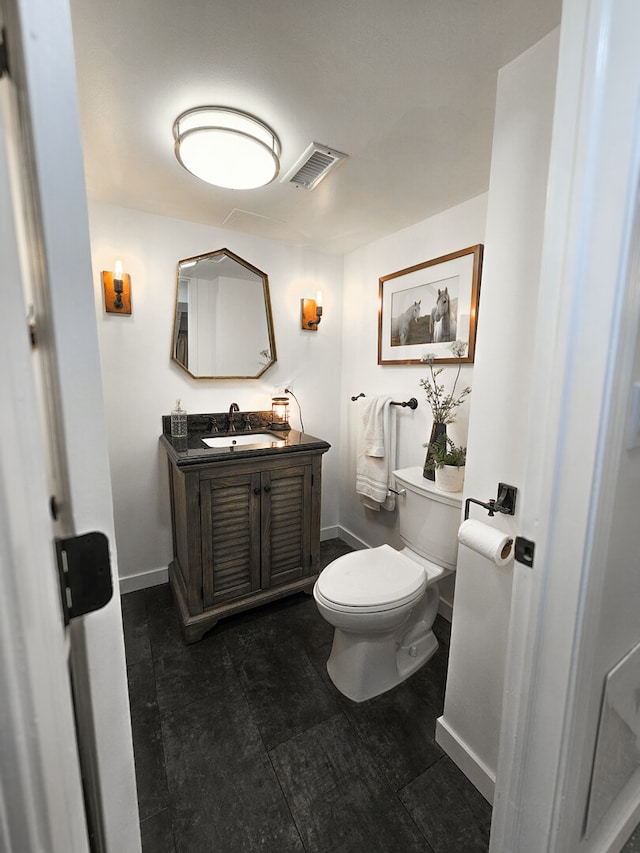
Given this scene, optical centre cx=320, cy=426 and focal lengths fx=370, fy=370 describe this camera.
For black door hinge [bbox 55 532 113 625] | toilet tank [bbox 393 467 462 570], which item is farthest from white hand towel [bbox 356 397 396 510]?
black door hinge [bbox 55 532 113 625]

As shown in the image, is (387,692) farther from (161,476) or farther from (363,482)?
(161,476)

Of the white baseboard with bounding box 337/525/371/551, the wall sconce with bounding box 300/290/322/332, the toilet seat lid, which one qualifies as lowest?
the white baseboard with bounding box 337/525/371/551

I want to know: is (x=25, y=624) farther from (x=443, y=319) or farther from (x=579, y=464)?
(x=443, y=319)

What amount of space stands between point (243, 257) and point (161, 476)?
1.41 m

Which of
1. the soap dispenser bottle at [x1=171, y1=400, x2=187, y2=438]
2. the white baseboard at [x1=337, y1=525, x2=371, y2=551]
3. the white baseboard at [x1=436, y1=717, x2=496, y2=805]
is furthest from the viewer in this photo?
the white baseboard at [x1=337, y1=525, x2=371, y2=551]

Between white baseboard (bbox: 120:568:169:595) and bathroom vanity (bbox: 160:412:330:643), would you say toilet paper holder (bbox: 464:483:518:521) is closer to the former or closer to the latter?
bathroom vanity (bbox: 160:412:330:643)

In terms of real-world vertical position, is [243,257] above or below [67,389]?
above

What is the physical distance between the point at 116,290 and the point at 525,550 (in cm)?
210

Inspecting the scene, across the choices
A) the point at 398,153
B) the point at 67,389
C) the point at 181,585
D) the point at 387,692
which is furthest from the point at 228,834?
the point at 398,153

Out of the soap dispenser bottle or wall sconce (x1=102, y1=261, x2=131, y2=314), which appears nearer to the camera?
wall sconce (x1=102, y1=261, x2=131, y2=314)

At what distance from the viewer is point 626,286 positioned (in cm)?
66

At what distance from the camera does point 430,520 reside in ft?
5.41

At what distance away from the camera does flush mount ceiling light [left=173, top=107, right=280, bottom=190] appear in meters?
1.23

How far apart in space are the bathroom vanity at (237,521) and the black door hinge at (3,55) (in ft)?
4.71
